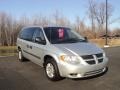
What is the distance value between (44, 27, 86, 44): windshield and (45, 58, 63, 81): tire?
2.48 ft

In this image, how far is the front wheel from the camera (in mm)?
7194

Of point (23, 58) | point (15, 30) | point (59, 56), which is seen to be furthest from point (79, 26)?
point (59, 56)

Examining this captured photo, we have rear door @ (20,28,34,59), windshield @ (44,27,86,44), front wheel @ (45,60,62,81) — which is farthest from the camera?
rear door @ (20,28,34,59)

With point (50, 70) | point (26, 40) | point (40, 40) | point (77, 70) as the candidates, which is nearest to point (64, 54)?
point (77, 70)

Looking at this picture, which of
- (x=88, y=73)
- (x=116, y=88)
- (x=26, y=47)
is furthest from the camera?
(x=26, y=47)

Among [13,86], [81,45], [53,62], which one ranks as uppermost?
[81,45]

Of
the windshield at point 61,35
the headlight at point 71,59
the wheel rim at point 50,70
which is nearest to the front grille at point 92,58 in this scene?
the headlight at point 71,59

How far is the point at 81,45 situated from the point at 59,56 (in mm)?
966

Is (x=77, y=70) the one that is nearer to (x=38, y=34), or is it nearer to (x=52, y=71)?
(x=52, y=71)

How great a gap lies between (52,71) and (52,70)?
31mm

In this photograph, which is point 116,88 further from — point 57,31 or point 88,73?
point 57,31

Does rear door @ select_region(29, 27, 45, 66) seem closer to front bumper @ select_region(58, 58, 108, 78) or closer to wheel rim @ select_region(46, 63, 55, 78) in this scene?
wheel rim @ select_region(46, 63, 55, 78)

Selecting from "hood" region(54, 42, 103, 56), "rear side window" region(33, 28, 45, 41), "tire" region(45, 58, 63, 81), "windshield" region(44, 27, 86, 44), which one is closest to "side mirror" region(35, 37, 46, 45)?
"rear side window" region(33, 28, 45, 41)

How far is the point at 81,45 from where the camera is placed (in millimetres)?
7594
